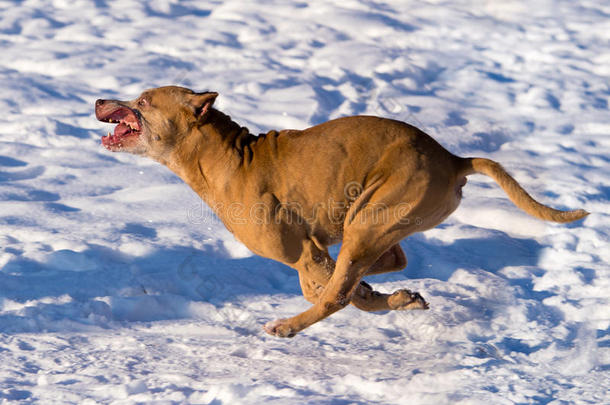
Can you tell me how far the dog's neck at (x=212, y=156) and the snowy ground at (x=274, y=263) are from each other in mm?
1032

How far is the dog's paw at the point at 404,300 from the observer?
4.50 metres

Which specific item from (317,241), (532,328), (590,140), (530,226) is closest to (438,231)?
(530,226)

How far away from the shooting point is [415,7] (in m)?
13.1

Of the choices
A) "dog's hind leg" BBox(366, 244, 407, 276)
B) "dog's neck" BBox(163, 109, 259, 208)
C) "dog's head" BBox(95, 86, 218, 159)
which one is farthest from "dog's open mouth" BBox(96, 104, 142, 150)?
"dog's hind leg" BBox(366, 244, 407, 276)

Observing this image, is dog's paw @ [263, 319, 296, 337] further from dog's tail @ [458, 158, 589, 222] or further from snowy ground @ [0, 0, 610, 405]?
dog's tail @ [458, 158, 589, 222]

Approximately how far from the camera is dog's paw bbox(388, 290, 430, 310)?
4500 mm

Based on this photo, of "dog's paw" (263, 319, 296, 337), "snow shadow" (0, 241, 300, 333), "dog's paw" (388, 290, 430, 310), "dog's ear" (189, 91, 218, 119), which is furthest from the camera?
"snow shadow" (0, 241, 300, 333)

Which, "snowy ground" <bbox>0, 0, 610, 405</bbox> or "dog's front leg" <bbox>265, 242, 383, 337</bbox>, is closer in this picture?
"dog's front leg" <bbox>265, 242, 383, 337</bbox>

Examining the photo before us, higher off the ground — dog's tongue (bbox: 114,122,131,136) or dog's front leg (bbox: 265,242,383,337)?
dog's tongue (bbox: 114,122,131,136)

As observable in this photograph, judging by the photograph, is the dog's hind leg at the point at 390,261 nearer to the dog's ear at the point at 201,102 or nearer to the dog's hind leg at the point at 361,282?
the dog's hind leg at the point at 361,282

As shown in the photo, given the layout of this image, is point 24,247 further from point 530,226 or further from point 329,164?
point 530,226

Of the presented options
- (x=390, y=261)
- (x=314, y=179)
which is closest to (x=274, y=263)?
(x=390, y=261)

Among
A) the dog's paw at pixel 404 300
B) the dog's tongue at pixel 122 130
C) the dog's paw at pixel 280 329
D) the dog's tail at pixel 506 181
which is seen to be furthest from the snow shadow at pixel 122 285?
the dog's tail at pixel 506 181

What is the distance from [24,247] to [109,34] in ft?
21.5
